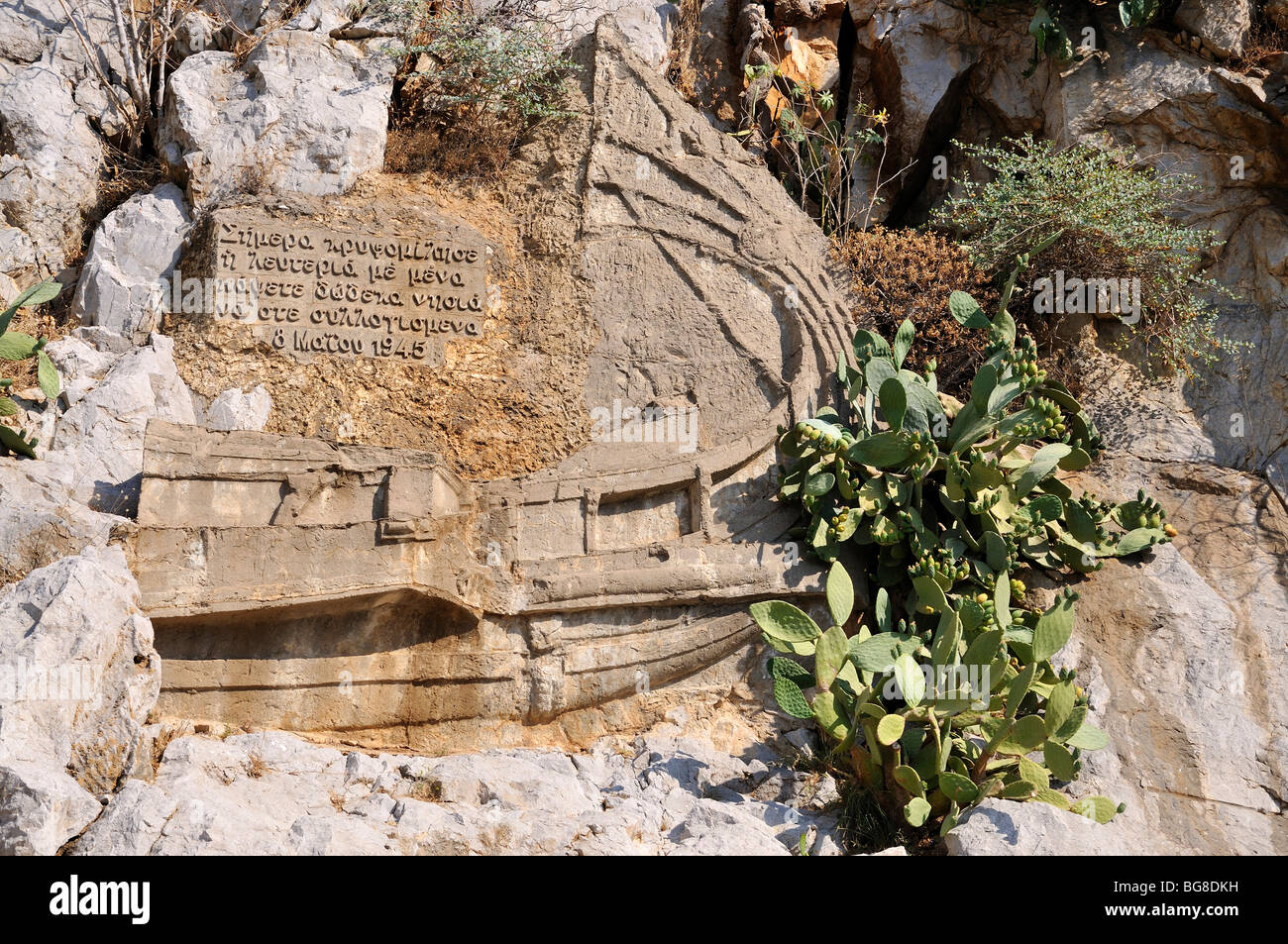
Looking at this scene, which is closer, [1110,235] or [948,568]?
[948,568]

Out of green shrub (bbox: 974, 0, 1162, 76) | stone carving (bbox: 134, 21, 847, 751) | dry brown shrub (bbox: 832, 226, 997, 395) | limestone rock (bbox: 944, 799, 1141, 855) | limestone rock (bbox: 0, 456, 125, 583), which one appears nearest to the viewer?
limestone rock (bbox: 944, 799, 1141, 855)

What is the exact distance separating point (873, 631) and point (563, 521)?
7.08ft

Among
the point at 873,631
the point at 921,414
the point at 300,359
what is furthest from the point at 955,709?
the point at 300,359

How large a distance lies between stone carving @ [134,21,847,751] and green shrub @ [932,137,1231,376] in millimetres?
1679

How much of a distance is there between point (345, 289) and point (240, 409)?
1190 mm

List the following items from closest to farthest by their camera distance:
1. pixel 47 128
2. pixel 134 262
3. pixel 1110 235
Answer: pixel 134 262
pixel 1110 235
pixel 47 128

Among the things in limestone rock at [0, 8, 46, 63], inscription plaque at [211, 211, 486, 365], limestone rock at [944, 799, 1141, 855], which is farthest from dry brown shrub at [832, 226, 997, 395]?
limestone rock at [0, 8, 46, 63]

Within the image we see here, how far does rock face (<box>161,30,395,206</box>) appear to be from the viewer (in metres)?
9.95

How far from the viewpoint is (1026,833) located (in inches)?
259

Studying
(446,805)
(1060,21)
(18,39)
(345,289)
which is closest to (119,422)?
(345,289)

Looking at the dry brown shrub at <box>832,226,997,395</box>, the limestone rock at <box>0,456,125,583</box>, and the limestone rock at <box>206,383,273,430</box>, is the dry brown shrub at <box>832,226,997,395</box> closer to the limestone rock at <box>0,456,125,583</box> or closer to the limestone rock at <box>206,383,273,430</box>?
the limestone rock at <box>206,383,273,430</box>

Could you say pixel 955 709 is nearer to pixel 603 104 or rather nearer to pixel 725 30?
pixel 603 104

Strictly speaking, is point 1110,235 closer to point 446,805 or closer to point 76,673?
point 446,805

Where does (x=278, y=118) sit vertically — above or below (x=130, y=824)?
above
